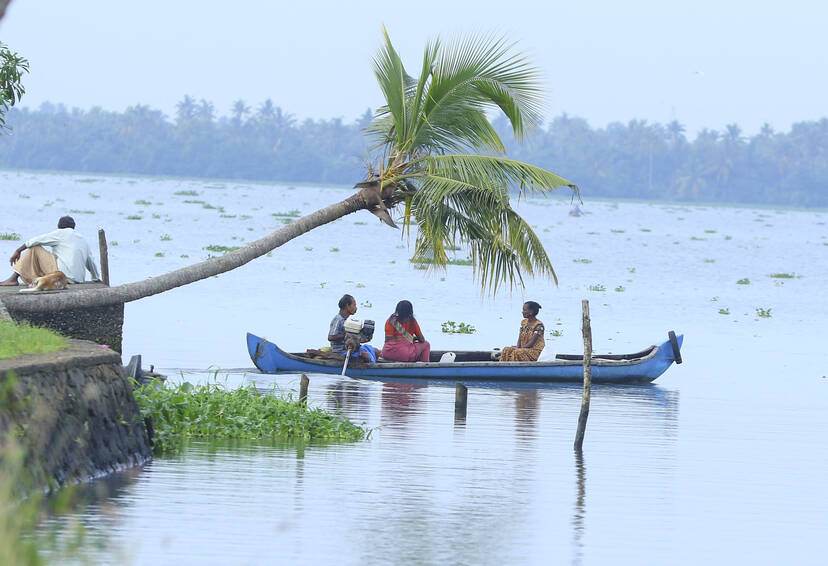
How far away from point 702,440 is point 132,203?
240 ft

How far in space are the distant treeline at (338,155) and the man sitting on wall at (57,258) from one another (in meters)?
140

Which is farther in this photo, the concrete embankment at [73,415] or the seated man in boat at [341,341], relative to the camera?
the seated man in boat at [341,341]

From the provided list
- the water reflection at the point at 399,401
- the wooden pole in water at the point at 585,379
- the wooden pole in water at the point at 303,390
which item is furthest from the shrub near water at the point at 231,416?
the wooden pole in water at the point at 585,379

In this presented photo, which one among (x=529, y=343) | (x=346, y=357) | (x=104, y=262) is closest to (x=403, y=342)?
(x=346, y=357)

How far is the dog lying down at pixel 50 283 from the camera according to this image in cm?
1525

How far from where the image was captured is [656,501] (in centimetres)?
1286

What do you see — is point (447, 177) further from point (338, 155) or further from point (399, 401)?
point (338, 155)

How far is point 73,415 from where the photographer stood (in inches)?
456

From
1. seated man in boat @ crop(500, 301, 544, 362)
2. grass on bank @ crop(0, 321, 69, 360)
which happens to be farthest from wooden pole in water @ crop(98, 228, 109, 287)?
seated man in boat @ crop(500, 301, 544, 362)

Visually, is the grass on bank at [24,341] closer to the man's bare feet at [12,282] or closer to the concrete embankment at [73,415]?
the concrete embankment at [73,415]

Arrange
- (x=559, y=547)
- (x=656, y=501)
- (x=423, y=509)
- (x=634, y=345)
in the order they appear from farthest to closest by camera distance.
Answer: (x=634, y=345) < (x=656, y=501) < (x=423, y=509) < (x=559, y=547)

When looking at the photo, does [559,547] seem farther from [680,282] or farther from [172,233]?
[172,233]

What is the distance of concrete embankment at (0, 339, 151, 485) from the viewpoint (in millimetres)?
10781

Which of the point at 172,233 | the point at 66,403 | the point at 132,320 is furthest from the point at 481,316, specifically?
the point at 172,233
